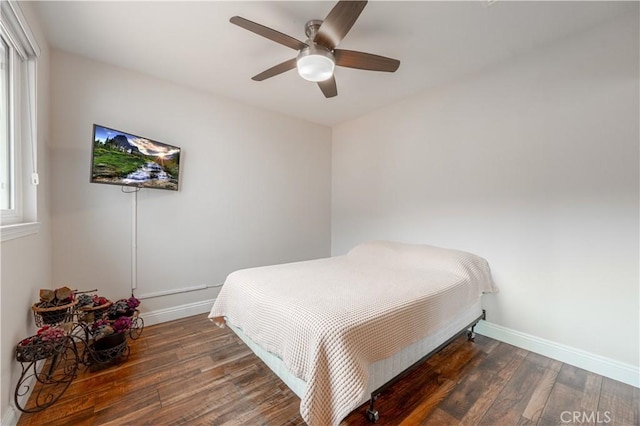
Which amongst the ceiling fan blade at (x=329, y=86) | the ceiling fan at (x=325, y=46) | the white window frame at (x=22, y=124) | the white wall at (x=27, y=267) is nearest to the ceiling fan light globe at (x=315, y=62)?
the ceiling fan at (x=325, y=46)

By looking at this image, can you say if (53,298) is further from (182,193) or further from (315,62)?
(315,62)

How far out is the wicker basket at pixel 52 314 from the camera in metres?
1.63

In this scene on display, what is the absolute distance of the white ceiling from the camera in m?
1.77

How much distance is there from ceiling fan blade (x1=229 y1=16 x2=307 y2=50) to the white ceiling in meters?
0.27

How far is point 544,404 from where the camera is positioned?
5.28 feet

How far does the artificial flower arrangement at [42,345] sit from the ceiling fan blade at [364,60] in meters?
2.52

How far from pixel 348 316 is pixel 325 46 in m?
1.71

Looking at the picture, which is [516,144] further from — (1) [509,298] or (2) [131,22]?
(2) [131,22]

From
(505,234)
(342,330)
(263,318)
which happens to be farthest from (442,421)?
(505,234)

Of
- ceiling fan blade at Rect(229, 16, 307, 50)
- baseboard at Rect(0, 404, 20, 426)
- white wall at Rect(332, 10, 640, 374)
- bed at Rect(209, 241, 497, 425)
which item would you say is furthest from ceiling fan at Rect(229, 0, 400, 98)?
baseboard at Rect(0, 404, 20, 426)

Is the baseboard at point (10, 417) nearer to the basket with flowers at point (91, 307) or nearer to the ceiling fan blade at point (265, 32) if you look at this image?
the basket with flowers at point (91, 307)

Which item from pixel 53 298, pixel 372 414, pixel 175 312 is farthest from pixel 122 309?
pixel 372 414

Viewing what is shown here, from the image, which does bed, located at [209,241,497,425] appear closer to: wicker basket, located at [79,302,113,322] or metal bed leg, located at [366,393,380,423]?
metal bed leg, located at [366,393,380,423]

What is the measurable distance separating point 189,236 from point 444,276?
264 centimetres
